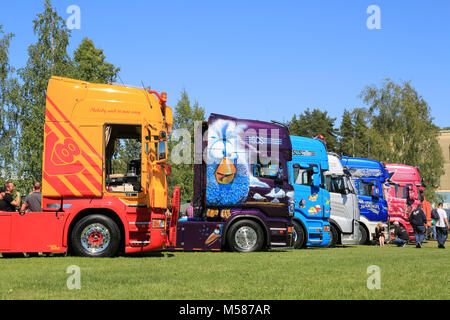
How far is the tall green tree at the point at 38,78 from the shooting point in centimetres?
2662

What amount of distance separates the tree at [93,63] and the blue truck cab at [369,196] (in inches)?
589

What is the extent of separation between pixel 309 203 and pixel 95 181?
26.2 ft

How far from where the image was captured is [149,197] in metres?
14.3

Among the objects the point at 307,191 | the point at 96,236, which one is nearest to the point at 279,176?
the point at 307,191

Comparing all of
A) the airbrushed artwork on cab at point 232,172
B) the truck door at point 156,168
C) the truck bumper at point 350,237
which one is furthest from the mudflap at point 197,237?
the truck bumper at point 350,237

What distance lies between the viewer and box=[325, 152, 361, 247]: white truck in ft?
72.8

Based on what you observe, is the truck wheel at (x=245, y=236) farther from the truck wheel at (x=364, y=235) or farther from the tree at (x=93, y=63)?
the tree at (x=93, y=63)

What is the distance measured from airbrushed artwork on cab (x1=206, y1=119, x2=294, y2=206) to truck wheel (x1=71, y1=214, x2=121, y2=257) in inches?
146

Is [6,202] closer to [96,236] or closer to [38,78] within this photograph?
[96,236]

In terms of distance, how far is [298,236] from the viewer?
19.4 metres

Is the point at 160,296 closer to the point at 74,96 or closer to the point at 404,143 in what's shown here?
the point at 74,96

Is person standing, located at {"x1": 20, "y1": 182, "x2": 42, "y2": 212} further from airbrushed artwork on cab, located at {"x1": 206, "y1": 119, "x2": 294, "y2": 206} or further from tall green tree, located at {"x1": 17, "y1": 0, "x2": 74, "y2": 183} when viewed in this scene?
tall green tree, located at {"x1": 17, "y1": 0, "x2": 74, "y2": 183}

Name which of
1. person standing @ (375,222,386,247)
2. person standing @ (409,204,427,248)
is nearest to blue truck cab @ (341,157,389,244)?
person standing @ (375,222,386,247)
